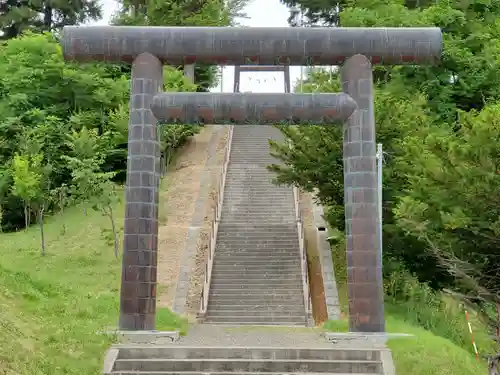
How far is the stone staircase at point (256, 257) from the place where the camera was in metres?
16.1

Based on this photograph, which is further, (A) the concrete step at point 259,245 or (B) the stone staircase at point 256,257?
(A) the concrete step at point 259,245

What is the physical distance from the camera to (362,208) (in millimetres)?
12750

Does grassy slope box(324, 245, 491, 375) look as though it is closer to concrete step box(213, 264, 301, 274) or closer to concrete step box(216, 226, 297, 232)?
concrete step box(213, 264, 301, 274)

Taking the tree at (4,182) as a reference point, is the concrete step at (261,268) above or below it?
below

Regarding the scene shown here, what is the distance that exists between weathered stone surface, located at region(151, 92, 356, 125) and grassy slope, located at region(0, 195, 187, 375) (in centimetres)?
450

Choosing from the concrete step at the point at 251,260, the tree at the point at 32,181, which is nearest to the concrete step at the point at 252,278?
the concrete step at the point at 251,260

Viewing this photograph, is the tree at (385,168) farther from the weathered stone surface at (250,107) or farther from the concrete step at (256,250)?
the weathered stone surface at (250,107)

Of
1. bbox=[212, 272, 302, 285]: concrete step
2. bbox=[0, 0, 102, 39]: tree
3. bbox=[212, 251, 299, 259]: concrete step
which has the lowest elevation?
bbox=[212, 272, 302, 285]: concrete step

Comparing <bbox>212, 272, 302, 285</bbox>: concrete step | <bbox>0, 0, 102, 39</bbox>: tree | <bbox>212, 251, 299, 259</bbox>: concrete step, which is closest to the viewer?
<bbox>212, 272, 302, 285</bbox>: concrete step

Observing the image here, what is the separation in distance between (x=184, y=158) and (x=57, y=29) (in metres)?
12.8

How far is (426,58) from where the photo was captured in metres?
13.0

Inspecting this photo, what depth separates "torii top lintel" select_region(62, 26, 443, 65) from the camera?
42.5 ft

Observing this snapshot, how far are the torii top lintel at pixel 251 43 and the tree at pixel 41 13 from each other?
24441 mm

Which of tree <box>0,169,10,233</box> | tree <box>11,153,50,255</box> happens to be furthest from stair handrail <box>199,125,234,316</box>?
tree <box>0,169,10,233</box>
